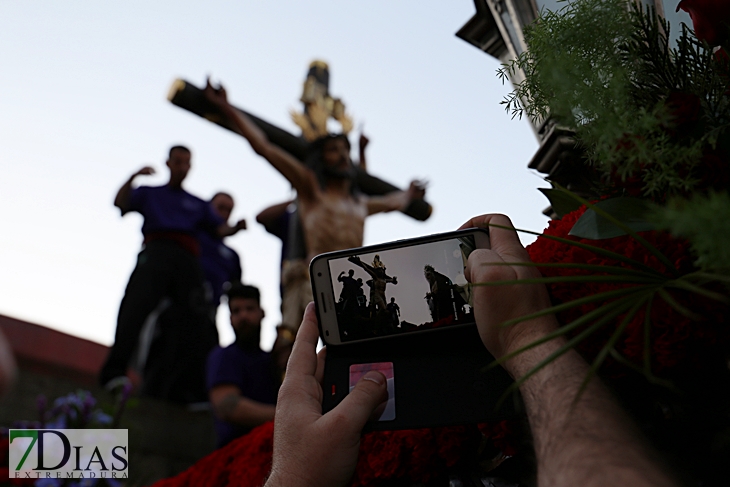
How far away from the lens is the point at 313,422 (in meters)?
0.65

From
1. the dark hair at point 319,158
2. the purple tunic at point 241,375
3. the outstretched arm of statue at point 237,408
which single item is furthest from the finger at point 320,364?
the dark hair at point 319,158

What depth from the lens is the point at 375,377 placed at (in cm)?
65

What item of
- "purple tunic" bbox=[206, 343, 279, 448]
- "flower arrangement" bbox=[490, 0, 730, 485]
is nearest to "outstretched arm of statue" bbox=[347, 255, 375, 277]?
"flower arrangement" bbox=[490, 0, 730, 485]

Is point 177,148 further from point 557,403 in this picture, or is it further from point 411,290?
point 557,403

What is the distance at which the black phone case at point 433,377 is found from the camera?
23.4 inches

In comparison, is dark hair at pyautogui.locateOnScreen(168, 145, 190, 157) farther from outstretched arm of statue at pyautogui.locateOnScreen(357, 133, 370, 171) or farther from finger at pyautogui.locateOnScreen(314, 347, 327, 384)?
finger at pyautogui.locateOnScreen(314, 347, 327, 384)

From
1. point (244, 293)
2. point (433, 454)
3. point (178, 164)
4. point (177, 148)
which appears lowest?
point (433, 454)

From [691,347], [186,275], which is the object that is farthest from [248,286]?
[691,347]

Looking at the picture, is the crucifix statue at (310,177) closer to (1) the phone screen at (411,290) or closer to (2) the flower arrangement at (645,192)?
(1) the phone screen at (411,290)

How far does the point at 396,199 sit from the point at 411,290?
4270mm

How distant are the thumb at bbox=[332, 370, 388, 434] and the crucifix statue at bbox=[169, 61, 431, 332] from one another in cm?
312

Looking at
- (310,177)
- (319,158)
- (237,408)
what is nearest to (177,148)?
(310,177)

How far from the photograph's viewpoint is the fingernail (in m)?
0.64

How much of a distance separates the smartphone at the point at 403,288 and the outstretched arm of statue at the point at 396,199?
3.92 m
